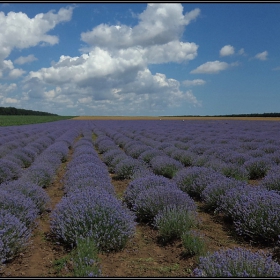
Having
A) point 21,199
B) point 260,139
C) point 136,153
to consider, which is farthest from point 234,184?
point 260,139

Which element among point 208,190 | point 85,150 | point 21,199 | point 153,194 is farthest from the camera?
point 85,150

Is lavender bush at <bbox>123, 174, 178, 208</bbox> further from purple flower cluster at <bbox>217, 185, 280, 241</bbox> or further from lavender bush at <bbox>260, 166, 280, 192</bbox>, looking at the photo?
lavender bush at <bbox>260, 166, 280, 192</bbox>

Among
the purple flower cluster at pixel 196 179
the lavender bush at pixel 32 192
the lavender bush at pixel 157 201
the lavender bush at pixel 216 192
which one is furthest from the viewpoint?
the purple flower cluster at pixel 196 179

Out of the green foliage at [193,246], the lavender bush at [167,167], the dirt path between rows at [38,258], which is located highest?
the lavender bush at [167,167]

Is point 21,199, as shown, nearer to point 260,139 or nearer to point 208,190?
point 208,190

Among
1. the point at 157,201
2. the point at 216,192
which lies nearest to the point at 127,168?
the point at 216,192

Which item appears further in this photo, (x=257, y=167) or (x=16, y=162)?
(x=16, y=162)

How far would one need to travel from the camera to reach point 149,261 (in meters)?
3.59

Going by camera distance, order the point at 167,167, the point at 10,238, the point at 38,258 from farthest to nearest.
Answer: the point at 167,167, the point at 38,258, the point at 10,238

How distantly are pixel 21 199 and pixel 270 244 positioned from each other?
3644 mm

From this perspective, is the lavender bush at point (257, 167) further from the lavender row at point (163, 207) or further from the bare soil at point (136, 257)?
the bare soil at point (136, 257)

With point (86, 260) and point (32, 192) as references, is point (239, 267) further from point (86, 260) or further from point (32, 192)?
point (32, 192)

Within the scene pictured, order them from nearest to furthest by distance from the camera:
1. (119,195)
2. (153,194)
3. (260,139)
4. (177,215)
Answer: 1. (177,215)
2. (153,194)
3. (119,195)
4. (260,139)

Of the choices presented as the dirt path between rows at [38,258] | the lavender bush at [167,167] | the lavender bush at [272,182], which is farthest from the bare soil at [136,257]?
the lavender bush at [167,167]
